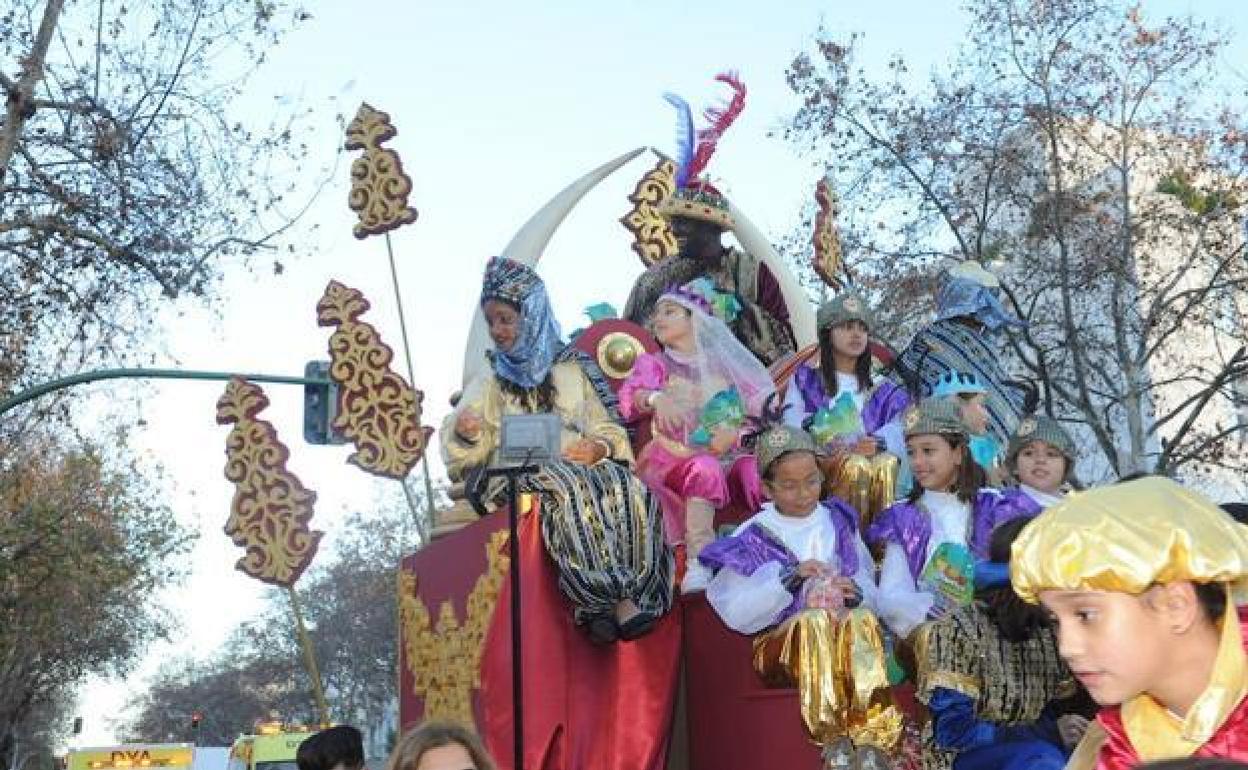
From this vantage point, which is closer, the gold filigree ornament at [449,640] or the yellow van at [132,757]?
Result: the gold filigree ornament at [449,640]

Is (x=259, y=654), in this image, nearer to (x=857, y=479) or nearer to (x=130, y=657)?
(x=130, y=657)

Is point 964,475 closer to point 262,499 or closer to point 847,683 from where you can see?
point 847,683

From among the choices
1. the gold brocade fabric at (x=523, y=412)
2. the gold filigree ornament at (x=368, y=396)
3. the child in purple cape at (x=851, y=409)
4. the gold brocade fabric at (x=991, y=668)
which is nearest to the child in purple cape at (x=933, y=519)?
the child in purple cape at (x=851, y=409)

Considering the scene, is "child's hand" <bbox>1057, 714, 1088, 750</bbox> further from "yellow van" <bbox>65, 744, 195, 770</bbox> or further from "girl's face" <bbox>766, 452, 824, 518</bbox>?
"yellow van" <bbox>65, 744, 195, 770</bbox>

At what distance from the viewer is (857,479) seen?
714 cm

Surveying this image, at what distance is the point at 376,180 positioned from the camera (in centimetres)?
930

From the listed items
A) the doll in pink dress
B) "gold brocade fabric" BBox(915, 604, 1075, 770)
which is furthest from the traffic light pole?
"gold brocade fabric" BBox(915, 604, 1075, 770)

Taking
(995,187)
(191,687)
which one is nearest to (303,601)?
(191,687)

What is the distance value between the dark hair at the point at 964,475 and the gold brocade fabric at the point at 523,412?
2.05 metres

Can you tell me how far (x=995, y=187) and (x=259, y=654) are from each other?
57712 mm

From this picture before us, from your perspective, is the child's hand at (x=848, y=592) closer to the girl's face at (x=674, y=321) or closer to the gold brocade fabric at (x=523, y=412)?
the gold brocade fabric at (x=523, y=412)

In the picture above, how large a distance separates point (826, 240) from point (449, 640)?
426 centimetres

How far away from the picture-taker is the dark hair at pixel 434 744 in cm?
390

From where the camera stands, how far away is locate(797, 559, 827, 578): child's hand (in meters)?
6.02
